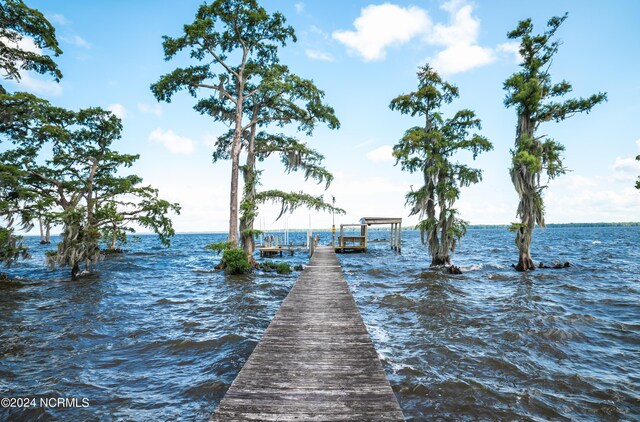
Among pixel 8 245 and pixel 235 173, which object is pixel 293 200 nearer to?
pixel 235 173

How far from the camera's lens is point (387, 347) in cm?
812

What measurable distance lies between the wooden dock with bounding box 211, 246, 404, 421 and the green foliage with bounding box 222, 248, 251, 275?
1050 centimetres

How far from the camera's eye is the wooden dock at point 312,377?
3912 millimetres

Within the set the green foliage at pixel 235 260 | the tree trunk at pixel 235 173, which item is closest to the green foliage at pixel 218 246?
the green foliage at pixel 235 260

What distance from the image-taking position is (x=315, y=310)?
28.7 ft

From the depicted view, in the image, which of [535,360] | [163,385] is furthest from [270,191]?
[535,360]

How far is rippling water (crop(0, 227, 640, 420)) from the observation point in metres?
5.59

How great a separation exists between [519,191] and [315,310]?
51.8 ft

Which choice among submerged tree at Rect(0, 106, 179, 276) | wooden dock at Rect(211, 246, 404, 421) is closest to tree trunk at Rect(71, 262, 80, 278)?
submerged tree at Rect(0, 106, 179, 276)

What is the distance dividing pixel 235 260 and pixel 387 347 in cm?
1188

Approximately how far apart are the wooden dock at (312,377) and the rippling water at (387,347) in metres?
1.09

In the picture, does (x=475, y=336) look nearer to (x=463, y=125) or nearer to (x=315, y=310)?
(x=315, y=310)

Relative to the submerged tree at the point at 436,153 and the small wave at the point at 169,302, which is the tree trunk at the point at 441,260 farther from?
the small wave at the point at 169,302

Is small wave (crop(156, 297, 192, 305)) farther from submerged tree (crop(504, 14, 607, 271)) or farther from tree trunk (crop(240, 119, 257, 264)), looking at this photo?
submerged tree (crop(504, 14, 607, 271))
